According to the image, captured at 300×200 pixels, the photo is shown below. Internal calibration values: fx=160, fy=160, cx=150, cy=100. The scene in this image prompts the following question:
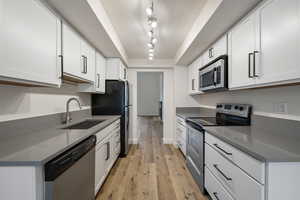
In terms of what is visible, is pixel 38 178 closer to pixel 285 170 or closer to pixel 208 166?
pixel 285 170

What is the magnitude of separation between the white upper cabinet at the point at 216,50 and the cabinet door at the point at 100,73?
2010mm

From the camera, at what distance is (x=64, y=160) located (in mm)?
1151

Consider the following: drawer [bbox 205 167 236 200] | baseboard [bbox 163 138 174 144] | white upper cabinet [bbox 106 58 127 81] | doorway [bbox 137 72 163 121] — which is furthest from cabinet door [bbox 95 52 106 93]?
doorway [bbox 137 72 163 121]

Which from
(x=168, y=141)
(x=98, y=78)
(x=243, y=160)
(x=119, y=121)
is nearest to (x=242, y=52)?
(x=243, y=160)

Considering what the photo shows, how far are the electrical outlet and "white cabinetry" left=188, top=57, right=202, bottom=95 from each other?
171cm

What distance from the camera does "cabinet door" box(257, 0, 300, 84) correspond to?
117 centimetres

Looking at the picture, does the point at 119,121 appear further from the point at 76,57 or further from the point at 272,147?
the point at 272,147

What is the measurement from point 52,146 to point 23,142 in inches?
12.1

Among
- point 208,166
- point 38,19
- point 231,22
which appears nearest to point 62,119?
point 38,19

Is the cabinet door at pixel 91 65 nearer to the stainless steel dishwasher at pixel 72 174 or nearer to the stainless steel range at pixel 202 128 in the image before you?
the stainless steel dishwasher at pixel 72 174

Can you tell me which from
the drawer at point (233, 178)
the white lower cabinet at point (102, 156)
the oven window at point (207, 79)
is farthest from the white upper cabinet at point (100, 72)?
the drawer at point (233, 178)

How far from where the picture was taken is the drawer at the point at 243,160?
1.06 meters

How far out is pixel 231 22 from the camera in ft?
6.36

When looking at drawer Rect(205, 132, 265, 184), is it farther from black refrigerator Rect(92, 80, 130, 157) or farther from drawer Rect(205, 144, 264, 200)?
black refrigerator Rect(92, 80, 130, 157)
